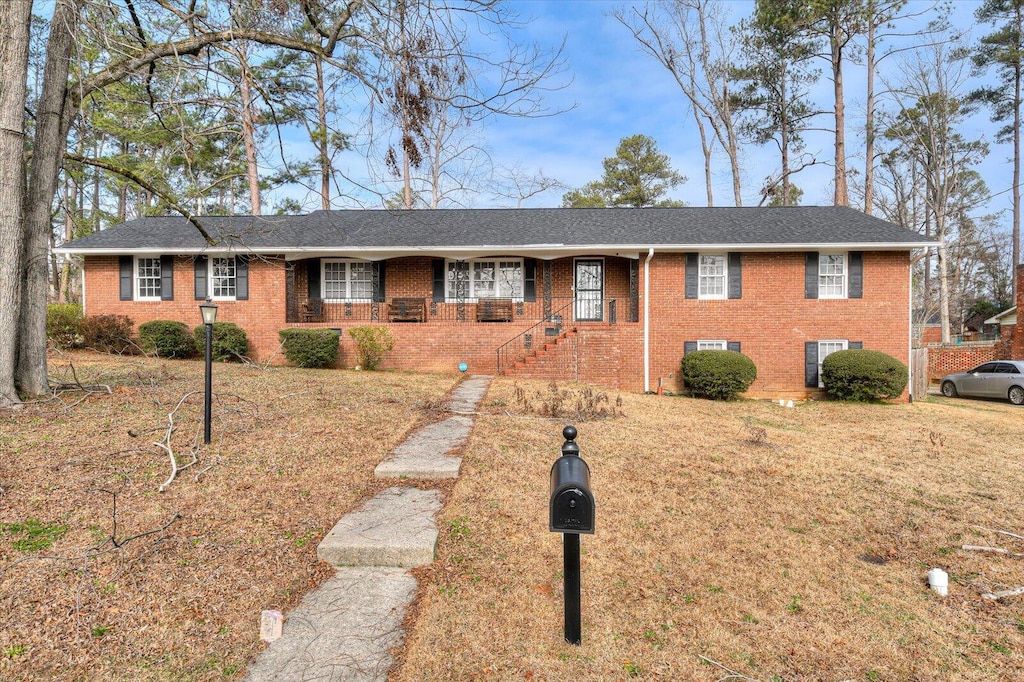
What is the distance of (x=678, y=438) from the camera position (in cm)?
740

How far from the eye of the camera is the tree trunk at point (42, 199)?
6.35 metres

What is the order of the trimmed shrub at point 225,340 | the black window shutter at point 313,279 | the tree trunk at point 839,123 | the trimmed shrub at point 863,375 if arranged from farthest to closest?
the tree trunk at point 839,123
the black window shutter at point 313,279
the trimmed shrub at point 225,340
the trimmed shrub at point 863,375

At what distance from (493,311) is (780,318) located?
8.03 meters

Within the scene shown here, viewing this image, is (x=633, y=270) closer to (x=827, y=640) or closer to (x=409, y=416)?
(x=409, y=416)

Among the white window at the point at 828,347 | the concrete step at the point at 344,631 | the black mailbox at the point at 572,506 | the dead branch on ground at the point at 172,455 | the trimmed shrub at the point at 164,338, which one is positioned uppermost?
the trimmed shrub at the point at 164,338

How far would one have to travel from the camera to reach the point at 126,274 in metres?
14.8

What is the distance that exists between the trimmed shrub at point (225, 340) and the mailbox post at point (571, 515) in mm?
13281

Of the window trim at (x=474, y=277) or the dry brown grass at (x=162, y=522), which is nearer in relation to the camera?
the dry brown grass at (x=162, y=522)

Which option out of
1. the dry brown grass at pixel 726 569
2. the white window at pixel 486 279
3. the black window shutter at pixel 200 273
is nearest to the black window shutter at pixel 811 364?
the dry brown grass at pixel 726 569

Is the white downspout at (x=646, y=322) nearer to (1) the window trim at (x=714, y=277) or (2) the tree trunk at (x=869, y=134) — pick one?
(1) the window trim at (x=714, y=277)

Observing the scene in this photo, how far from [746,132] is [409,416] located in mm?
24963

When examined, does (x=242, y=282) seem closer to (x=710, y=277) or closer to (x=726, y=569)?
(x=710, y=277)

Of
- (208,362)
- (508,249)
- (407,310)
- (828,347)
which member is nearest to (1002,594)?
(208,362)

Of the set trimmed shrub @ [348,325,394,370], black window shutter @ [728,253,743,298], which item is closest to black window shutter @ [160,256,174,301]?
trimmed shrub @ [348,325,394,370]
